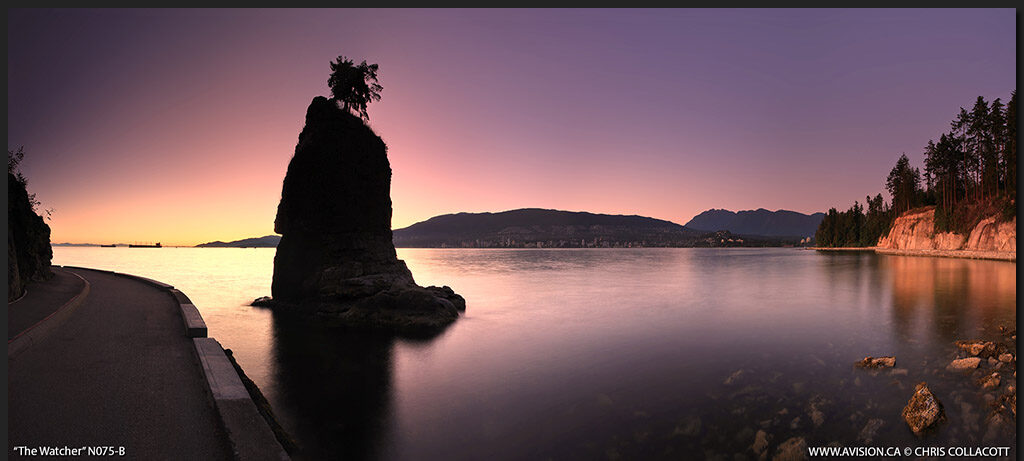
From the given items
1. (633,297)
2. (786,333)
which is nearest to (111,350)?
(786,333)

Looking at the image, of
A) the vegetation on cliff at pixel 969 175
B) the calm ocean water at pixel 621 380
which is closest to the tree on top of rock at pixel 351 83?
the calm ocean water at pixel 621 380

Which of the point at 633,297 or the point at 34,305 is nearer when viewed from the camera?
the point at 34,305

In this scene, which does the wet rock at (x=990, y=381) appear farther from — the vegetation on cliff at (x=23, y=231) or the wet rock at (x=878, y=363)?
the vegetation on cliff at (x=23, y=231)

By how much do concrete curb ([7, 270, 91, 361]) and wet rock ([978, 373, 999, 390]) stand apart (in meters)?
23.6

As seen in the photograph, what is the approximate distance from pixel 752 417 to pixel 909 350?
10.8 meters

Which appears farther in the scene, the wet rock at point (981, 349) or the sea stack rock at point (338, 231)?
the sea stack rock at point (338, 231)

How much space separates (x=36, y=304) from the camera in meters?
16.3

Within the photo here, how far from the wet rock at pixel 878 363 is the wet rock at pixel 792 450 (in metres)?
7.56

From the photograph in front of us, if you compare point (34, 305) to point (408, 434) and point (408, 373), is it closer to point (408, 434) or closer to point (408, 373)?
point (408, 373)

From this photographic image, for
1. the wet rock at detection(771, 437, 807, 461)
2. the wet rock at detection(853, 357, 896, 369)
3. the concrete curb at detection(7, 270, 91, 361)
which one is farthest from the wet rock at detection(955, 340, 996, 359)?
the concrete curb at detection(7, 270, 91, 361)

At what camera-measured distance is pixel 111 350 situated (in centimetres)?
1081

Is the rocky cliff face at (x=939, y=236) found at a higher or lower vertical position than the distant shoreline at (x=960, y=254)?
higher

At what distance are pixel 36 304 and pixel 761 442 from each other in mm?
24426

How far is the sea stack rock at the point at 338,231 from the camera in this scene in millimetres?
25438
